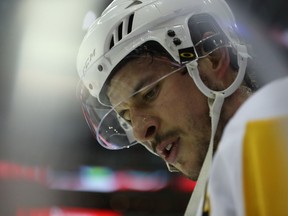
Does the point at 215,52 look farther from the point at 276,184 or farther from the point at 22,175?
the point at 22,175

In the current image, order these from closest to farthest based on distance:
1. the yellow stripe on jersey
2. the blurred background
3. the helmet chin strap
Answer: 1. the yellow stripe on jersey
2. the helmet chin strap
3. the blurred background

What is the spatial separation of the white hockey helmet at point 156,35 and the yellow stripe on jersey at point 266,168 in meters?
0.65

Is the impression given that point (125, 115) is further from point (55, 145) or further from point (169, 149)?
point (55, 145)

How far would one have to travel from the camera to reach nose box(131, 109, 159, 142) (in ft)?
3.56

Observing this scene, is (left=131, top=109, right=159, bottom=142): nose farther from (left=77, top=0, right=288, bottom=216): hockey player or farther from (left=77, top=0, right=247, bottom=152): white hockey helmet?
(left=77, top=0, right=247, bottom=152): white hockey helmet

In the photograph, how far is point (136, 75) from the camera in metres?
1.12

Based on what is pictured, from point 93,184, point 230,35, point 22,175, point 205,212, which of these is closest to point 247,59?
point 230,35

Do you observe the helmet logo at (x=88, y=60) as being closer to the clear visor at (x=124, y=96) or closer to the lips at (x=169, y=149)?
the clear visor at (x=124, y=96)

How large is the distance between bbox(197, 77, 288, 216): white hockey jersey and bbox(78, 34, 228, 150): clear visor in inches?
25.6

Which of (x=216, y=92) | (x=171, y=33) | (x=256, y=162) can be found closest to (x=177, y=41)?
(x=171, y=33)

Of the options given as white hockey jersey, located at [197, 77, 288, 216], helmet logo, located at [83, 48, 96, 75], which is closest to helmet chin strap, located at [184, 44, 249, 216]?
helmet logo, located at [83, 48, 96, 75]

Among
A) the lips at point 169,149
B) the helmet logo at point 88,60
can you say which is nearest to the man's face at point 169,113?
the lips at point 169,149

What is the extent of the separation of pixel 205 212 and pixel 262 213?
0.38ft

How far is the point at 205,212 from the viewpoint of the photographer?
1.67 feet
